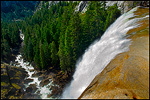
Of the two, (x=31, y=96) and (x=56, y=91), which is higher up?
(x=56, y=91)

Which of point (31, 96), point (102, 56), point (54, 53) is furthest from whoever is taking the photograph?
point (54, 53)

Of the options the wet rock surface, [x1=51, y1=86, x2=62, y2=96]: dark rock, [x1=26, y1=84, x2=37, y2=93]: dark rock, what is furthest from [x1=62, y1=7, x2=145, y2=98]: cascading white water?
the wet rock surface

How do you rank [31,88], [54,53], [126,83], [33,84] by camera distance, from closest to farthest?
[126,83]
[31,88]
[33,84]
[54,53]

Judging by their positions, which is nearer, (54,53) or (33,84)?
(33,84)

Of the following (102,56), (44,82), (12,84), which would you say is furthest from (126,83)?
(12,84)

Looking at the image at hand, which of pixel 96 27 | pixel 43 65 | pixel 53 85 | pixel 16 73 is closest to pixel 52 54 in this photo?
pixel 43 65

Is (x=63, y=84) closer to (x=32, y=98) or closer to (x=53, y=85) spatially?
(x=53, y=85)

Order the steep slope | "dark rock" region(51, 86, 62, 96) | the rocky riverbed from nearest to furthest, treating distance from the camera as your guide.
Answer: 1. the steep slope
2. "dark rock" region(51, 86, 62, 96)
3. the rocky riverbed

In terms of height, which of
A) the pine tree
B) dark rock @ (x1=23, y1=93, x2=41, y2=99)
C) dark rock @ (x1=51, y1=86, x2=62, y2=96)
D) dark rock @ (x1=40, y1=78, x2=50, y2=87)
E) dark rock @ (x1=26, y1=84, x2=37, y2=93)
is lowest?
dark rock @ (x1=23, y1=93, x2=41, y2=99)

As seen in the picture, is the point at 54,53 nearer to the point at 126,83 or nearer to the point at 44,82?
the point at 44,82

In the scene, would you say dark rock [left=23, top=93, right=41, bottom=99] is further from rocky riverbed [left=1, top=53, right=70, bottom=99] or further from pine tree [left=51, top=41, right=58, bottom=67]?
pine tree [left=51, top=41, right=58, bottom=67]

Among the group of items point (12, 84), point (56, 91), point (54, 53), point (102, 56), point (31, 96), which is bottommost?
point (31, 96)

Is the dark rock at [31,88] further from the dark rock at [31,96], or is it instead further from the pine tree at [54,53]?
the pine tree at [54,53]

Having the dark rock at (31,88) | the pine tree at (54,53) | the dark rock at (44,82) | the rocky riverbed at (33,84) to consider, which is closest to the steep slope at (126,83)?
the rocky riverbed at (33,84)
